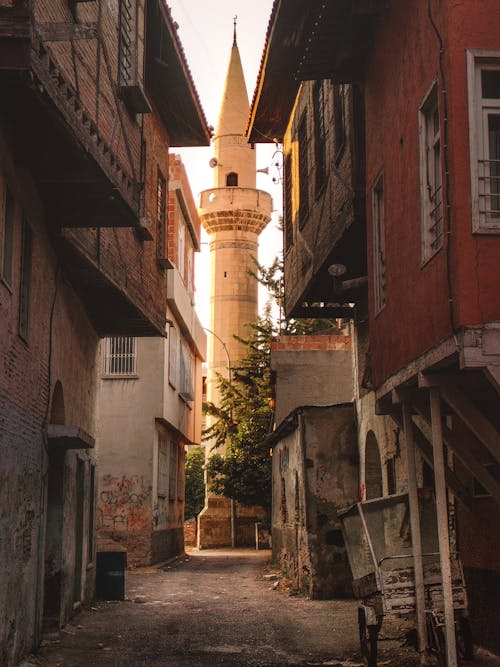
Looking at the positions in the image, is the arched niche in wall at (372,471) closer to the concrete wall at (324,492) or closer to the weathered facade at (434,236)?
the concrete wall at (324,492)

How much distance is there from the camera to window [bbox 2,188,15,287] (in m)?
10.7

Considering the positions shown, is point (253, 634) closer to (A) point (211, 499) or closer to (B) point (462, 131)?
(B) point (462, 131)

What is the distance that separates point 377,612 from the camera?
10.6m

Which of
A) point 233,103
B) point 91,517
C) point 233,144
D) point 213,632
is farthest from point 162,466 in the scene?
point 233,103

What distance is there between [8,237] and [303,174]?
404 inches

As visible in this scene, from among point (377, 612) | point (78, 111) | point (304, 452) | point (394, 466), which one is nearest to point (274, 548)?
point (304, 452)

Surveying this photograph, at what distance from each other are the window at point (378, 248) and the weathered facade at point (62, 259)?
305 cm

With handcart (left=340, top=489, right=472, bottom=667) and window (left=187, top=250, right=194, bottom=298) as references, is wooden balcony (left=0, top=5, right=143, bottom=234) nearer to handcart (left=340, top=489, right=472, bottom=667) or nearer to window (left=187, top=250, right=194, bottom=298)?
handcart (left=340, top=489, right=472, bottom=667)

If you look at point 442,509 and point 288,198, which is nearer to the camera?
point 442,509

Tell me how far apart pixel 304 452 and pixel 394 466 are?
4114mm

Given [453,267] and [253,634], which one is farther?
[253,634]

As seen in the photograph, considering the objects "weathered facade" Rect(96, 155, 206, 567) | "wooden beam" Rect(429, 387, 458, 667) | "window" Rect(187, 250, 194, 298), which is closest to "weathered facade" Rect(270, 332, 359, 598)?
"weathered facade" Rect(96, 155, 206, 567)

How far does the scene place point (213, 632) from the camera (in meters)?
14.3

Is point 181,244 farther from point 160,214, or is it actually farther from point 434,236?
point 434,236
